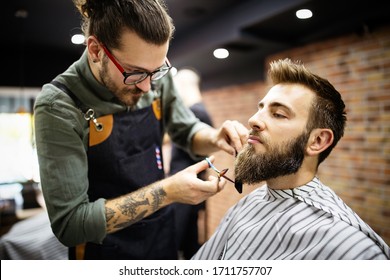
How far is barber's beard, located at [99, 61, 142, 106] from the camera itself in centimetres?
111

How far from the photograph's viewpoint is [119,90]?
1.12 m

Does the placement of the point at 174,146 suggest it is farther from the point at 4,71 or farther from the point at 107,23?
the point at 4,71

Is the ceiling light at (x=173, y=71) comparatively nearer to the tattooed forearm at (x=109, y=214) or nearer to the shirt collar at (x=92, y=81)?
the shirt collar at (x=92, y=81)

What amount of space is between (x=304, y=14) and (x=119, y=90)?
2.84 ft

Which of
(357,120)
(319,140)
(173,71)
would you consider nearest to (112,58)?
(173,71)

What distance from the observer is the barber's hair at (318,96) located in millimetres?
1080

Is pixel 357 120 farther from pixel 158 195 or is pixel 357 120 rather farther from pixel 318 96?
pixel 158 195

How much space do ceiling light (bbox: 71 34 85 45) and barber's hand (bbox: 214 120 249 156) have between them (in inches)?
27.1

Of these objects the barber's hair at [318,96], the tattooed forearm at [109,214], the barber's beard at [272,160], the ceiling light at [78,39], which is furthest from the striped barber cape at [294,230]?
the ceiling light at [78,39]

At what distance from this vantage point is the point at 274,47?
1.37 meters

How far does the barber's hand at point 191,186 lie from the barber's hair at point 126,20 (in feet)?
1.52

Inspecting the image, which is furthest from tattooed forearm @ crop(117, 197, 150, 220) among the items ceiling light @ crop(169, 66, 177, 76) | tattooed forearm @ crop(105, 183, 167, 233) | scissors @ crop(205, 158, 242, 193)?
ceiling light @ crop(169, 66, 177, 76)

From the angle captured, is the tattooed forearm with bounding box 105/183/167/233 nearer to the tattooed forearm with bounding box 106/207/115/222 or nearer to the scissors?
the tattooed forearm with bounding box 106/207/115/222

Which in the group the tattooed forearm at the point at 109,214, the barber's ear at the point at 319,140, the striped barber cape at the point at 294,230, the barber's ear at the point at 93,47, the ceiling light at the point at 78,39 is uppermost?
the ceiling light at the point at 78,39
